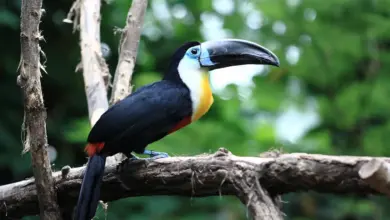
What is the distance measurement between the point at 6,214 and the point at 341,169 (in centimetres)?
162

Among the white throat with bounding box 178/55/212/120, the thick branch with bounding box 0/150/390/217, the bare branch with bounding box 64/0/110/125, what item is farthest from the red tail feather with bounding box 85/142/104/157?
the bare branch with bounding box 64/0/110/125

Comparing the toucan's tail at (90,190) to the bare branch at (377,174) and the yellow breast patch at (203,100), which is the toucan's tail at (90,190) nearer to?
the yellow breast patch at (203,100)

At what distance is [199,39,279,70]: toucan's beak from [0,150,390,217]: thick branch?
0.60 metres

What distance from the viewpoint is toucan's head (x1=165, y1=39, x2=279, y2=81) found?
3057 millimetres

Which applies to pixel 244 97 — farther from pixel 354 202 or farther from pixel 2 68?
pixel 2 68

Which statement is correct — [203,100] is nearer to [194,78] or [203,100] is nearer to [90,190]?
[194,78]

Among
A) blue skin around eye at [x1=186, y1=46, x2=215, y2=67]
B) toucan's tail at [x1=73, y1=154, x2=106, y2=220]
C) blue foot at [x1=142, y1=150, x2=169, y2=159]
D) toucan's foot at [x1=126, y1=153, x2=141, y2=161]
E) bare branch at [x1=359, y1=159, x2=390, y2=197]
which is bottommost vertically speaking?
toucan's tail at [x1=73, y1=154, x2=106, y2=220]

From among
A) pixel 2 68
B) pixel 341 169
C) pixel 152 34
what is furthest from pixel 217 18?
pixel 341 169

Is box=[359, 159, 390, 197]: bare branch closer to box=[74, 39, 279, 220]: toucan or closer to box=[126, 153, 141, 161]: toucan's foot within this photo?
box=[74, 39, 279, 220]: toucan


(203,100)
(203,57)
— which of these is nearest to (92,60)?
(203,57)

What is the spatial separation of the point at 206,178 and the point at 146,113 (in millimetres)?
481

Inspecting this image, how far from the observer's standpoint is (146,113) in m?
2.91

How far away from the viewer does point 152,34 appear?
5.29 meters

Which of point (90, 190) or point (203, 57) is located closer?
point (90, 190)
